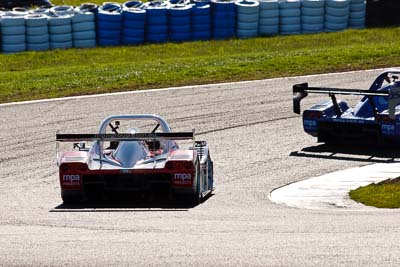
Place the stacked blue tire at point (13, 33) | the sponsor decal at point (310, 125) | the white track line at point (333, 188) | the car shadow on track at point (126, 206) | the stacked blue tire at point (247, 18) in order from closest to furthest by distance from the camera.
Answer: the car shadow on track at point (126, 206) → the white track line at point (333, 188) → the sponsor decal at point (310, 125) → the stacked blue tire at point (13, 33) → the stacked blue tire at point (247, 18)

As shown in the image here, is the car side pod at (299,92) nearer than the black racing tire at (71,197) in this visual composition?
No

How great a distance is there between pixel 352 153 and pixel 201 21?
53.3 feet

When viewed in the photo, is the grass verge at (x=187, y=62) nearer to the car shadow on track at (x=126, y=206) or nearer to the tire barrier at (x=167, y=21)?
the tire barrier at (x=167, y=21)

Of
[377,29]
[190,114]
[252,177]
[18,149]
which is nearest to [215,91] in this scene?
[190,114]

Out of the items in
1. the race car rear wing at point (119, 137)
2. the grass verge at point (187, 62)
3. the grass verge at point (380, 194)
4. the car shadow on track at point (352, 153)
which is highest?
the race car rear wing at point (119, 137)

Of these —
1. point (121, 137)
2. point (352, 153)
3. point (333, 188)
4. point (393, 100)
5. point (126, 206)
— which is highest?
point (121, 137)

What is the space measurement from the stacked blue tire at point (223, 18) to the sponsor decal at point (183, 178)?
20.7 meters

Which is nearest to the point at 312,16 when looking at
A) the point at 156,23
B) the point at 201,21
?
the point at 201,21

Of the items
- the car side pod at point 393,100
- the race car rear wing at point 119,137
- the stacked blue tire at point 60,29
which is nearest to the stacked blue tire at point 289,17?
the stacked blue tire at point 60,29

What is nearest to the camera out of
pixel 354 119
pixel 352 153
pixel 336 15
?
pixel 352 153

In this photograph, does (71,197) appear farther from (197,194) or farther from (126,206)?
(197,194)

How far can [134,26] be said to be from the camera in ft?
113

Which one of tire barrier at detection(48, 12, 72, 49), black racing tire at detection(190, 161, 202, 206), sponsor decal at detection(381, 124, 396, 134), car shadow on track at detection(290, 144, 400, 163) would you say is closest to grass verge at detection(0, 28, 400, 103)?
tire barrier at detection(48, 12, 72, 49)

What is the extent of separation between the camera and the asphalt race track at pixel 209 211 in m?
10.9
